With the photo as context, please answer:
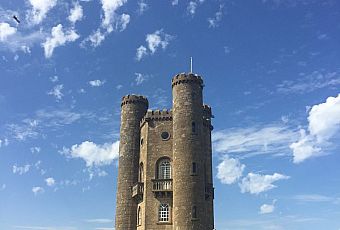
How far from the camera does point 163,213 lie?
165 feet

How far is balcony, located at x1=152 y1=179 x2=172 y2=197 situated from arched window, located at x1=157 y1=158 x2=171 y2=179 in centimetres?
147

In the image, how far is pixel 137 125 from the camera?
5866cm

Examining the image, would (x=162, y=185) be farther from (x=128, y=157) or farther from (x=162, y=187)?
(x=128, y=157)

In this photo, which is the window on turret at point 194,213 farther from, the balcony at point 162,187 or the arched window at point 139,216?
the arched window at point 139,216

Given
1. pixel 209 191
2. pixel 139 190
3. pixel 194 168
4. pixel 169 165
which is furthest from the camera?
pixel 139 190

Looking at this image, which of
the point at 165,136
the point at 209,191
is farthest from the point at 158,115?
the point at 209,191

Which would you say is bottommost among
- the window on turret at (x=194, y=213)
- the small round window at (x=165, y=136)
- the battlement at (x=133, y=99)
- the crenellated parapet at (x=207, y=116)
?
the window on turret at (x=194, y=213)

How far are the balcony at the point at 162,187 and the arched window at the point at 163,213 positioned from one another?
4.46ft

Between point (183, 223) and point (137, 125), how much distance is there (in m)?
16.8

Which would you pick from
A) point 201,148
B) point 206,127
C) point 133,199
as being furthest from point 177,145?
point 133,199

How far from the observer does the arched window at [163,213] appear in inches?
1967

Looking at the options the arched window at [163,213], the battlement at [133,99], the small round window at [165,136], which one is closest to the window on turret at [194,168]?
the arched window at [163,213]

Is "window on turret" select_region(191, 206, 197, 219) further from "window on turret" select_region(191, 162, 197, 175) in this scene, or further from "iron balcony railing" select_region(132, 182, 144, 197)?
"iron balcony railing" select_region(132, 182, 144, 197)

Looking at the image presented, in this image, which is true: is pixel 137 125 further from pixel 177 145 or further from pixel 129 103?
pixel 177 145
